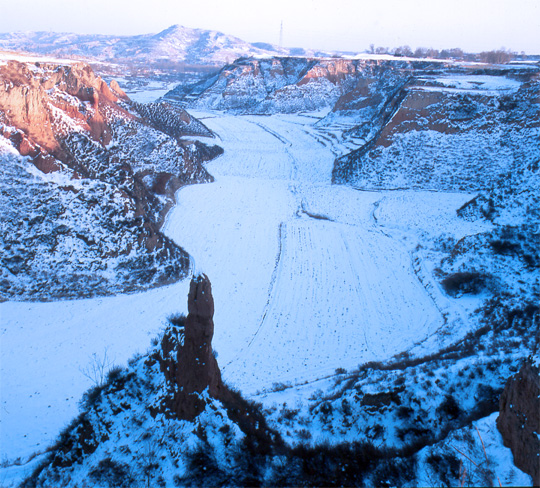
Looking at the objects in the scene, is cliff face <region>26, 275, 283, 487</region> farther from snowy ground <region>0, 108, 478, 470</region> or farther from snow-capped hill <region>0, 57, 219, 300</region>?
snow-capped hill <region>0, 57, 219, 300</region>

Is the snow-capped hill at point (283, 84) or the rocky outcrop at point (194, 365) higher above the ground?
the snow-capped hill at point (283, 84)

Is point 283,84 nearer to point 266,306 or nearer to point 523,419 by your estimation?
point 266,306

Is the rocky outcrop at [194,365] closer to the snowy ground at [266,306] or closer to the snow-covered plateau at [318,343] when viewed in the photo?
the snow-covered plateau at [318,343]

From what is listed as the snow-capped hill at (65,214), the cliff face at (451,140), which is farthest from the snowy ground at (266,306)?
the cliff face at (451,140)

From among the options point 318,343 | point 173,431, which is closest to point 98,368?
point 173,431

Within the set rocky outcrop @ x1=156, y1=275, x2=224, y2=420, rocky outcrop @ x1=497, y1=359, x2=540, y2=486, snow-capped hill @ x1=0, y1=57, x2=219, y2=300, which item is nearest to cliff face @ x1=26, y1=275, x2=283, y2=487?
rocky outcrop @ x1=156, y1=275, x2=224, y2=420

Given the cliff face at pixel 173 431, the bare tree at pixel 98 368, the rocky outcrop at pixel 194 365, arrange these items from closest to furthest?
1. the cliff face at pixel 173 431
2. the rocky outcrop at pixel 194 365
3. the bare tree at pixel 98 368

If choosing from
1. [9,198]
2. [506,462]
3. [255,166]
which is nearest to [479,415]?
[506,462]
